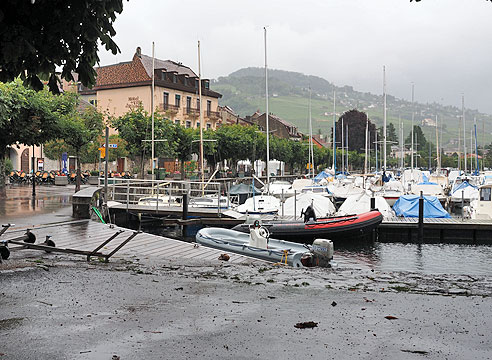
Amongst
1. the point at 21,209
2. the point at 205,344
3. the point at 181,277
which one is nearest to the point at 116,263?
the point at 181,277

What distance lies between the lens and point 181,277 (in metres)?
10.8

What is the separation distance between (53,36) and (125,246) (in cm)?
821

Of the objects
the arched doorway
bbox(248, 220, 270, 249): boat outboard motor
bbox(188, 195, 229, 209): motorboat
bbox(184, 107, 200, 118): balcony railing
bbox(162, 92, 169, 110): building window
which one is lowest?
bbox(248, 220, 270, 249): boat outboard motor

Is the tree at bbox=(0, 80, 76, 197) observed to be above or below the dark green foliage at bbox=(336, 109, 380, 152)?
below

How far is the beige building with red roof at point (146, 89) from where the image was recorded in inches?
2832

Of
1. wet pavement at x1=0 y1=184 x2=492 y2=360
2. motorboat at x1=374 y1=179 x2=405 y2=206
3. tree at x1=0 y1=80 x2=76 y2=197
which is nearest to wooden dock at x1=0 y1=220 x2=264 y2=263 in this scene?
wet pavement at x1=0 y1=184 x2=492 y2=360

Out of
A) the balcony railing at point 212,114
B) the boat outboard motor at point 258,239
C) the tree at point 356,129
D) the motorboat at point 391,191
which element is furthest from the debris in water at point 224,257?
the tree at point 356,129

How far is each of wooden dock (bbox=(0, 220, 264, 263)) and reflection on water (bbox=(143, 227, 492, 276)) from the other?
749 cm

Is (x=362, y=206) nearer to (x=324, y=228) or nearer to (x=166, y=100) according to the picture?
(x=324, y=228)

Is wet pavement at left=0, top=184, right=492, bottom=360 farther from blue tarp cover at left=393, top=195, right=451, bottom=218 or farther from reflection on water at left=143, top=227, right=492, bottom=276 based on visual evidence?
blue tarp cover at left=393, top=195, right=451, bottom=218

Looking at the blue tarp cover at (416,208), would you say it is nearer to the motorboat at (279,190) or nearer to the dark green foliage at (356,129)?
the motorboat at (279,190)

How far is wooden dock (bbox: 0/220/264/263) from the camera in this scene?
14.0 m

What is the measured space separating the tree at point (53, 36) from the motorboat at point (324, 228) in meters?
17.1

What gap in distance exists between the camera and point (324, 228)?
25.6 m
